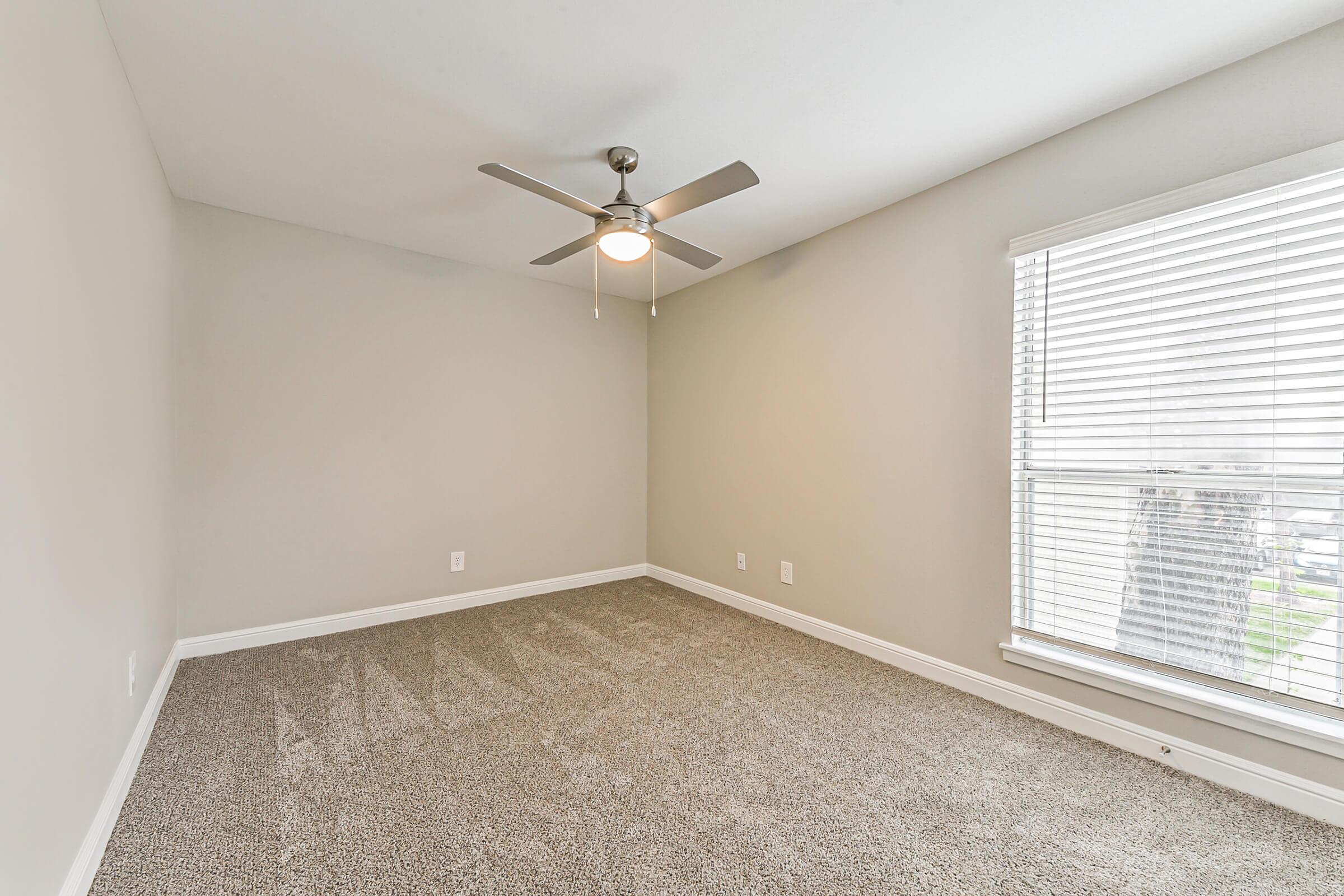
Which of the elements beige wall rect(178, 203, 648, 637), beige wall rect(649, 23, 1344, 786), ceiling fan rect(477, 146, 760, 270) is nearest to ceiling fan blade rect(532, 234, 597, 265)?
ceiling fan rect(477, 146, 760, 270)

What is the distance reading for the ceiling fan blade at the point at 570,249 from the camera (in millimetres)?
2383

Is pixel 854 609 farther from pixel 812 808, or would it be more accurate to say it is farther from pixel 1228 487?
pixel 1228 487

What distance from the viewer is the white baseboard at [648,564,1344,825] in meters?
1.70

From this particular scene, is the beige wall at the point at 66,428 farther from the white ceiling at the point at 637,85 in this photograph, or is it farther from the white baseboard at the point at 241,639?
the white ceiling at the point at 637,85

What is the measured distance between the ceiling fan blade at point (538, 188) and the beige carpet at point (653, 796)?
200 centimetres

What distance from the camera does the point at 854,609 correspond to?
9.99ft

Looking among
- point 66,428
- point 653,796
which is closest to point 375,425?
point 66,428

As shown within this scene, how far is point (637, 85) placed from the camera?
193cm

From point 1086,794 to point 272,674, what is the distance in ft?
11.1

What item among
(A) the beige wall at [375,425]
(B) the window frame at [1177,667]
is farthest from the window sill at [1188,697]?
(A) the beige wall at [375,425]

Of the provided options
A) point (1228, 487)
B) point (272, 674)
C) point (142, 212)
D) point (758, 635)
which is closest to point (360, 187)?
point (142, 212)

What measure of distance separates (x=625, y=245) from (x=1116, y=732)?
8.78 feet

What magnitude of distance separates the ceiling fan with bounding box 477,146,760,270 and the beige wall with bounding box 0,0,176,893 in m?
1.01

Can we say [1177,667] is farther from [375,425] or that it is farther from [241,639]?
[241,639]
